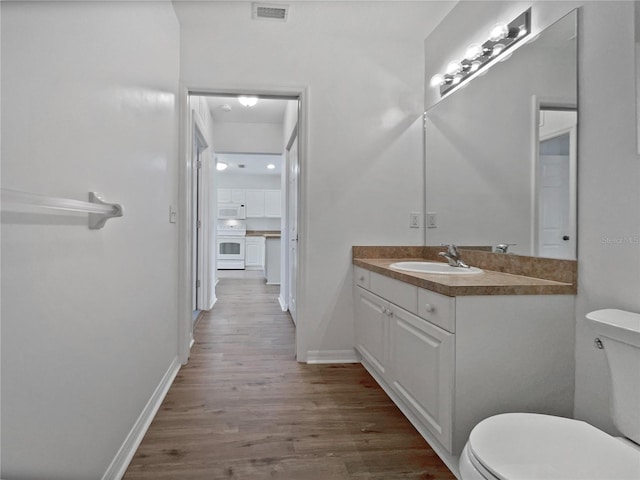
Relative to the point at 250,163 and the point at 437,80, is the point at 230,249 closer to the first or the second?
the point at 250,163

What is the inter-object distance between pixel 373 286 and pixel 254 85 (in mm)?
1669

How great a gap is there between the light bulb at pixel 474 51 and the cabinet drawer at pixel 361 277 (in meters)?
1.45

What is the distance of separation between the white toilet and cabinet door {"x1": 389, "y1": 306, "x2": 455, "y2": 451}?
0.38 m

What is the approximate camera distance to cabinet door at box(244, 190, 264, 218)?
9.53 metres

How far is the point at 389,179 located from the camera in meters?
2.89

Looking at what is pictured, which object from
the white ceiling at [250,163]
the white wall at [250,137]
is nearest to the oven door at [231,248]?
the white ceiling at [250,163]

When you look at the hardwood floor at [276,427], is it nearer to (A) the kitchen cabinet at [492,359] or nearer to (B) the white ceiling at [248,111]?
(A) the kitchen cabinet at [492,359]

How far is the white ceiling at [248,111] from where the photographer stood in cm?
442

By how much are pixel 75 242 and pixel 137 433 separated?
105cm

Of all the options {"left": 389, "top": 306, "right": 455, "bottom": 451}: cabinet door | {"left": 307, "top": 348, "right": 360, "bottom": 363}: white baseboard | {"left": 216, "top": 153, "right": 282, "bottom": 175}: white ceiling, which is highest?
{"left": 216, "top": 153, "right": 282, "bottom": 175}: white ceiling

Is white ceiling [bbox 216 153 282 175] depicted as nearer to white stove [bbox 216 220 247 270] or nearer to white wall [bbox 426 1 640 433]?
white stove [bbox 216 220 247 270]

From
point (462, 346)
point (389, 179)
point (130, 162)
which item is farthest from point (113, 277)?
point (389, 179)

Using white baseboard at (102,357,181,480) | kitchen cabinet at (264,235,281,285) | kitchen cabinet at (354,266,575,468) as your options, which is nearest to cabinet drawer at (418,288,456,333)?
kitchen cabinet at (354,266,575,468)

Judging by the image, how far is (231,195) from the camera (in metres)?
9.44
